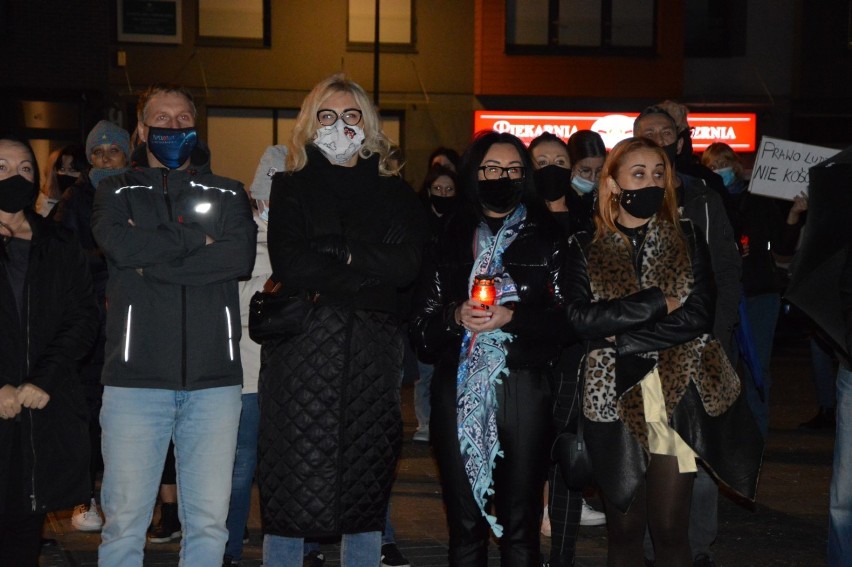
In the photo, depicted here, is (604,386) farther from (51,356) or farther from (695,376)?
(51,356)

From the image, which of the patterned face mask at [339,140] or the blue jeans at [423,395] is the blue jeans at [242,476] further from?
the blue jeans at [423,395]

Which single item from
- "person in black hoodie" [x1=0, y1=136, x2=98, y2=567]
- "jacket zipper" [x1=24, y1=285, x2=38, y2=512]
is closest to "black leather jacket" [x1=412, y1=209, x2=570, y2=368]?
"person in black hoodie" [x1=0, y1=136, x2=98, y2=567]

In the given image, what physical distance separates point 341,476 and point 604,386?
1.21 meters

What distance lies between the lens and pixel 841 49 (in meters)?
24.1

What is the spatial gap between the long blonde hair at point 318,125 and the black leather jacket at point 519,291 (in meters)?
0.48

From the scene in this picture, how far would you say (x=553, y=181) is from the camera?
6.20 m

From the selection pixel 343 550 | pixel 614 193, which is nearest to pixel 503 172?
pixel 614 193

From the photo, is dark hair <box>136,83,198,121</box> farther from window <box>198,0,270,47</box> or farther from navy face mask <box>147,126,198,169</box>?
window <box>198,0,270,47</box>

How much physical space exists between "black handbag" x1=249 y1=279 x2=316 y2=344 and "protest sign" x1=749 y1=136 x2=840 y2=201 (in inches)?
210

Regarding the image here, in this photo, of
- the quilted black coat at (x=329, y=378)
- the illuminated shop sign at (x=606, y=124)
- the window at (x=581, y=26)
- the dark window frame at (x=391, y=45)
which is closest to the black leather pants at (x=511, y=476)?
the quilted black coat at (x=329, y=378)

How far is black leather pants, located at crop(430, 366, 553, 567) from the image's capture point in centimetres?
483

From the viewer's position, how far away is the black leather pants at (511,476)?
483 centimetres

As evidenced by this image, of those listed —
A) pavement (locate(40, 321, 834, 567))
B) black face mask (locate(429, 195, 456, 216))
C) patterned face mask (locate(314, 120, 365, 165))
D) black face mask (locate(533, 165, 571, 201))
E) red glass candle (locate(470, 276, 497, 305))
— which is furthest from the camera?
black face mask (locate(429, 195, 456, 216))

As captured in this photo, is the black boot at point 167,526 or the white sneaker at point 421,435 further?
the white sneaker at point 421,435
